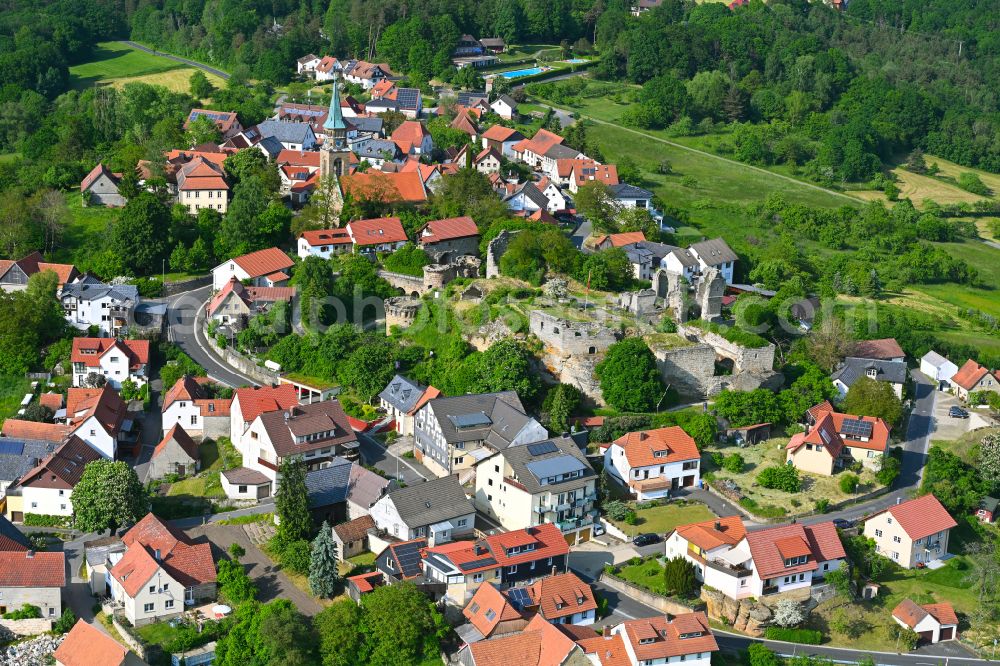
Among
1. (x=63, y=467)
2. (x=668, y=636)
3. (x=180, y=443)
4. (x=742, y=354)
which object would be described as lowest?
(x=668, y=636)

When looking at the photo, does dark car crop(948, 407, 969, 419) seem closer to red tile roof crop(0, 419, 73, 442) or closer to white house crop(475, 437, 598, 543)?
white house crop(475, 437, 598, 543)

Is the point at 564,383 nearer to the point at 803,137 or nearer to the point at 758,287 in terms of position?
the point at 758,287

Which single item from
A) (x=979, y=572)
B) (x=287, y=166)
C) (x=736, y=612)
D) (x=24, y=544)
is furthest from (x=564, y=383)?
(x=287, y=166)

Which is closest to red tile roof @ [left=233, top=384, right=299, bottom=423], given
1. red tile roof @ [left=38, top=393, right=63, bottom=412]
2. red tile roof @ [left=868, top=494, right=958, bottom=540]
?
red tile roof @ [left=38, top=393, right=63, bottom=412]

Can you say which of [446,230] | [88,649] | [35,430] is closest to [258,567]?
[88,649]

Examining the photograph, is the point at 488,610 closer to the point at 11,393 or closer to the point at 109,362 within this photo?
the point at 109,362

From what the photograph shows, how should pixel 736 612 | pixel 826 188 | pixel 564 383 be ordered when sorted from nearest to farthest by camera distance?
pixel 736 612 → pixel 564 383 → pixel 826 188
